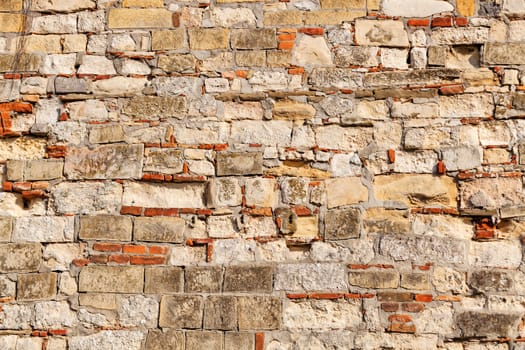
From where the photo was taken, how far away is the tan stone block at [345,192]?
13.0 ft

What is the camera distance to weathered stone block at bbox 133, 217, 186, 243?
398 cm

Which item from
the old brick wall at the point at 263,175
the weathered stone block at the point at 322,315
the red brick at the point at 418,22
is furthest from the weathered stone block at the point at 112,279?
the red brick at the point at 418,22

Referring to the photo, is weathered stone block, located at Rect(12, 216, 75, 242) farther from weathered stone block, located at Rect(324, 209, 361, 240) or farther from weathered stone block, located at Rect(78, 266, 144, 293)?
weathered stone block, located at Rect(324, 209, 361, 240)

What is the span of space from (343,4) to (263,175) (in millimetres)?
1238

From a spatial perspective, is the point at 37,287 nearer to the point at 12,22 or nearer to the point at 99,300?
the point at 99,300

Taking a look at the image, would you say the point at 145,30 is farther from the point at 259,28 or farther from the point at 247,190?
the point at 247,190

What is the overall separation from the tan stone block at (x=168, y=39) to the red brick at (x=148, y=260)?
1355mm

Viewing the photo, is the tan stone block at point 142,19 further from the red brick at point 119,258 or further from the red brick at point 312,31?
the red brick at point 119,258

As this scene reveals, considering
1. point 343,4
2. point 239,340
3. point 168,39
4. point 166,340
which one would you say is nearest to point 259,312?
Result: point 239,340

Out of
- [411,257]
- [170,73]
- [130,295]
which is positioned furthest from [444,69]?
[130,295]

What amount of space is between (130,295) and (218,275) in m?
0.53

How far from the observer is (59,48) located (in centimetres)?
434

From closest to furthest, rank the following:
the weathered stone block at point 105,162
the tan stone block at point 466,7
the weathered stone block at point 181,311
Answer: the weathered stone block at point 181,311 → the weathered stone block at point 105,162 → the tan stone block at point 466,7

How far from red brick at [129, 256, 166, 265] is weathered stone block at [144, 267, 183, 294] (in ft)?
0.19
